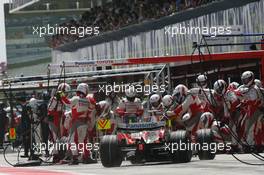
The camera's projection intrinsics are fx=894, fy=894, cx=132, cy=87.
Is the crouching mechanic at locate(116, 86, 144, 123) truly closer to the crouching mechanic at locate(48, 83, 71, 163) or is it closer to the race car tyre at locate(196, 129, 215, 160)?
the race car tyre at locate(196, 129, 215, 160)

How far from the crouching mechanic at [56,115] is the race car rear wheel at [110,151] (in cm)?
367

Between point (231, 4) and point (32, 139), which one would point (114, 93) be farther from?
point (231, 4)

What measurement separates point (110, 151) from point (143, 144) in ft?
2.76

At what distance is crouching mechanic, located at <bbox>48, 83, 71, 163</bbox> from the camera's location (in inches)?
782

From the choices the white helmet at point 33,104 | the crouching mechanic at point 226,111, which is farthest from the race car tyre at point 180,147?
the white helmet at point 33,104

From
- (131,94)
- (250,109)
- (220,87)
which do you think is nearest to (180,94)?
(220,87)

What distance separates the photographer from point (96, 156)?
1900 centimetres

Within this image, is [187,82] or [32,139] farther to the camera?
[187,82]

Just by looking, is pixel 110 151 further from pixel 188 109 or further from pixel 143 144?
pixel 188 109

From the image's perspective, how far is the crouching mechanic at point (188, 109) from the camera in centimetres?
1853

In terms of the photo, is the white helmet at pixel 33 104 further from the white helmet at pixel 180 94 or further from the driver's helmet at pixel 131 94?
the white helmet at pixel 180 94

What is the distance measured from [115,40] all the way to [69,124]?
58.0 feet

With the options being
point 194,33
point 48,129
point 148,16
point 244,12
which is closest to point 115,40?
point 148,16

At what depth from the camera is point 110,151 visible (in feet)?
52.5
